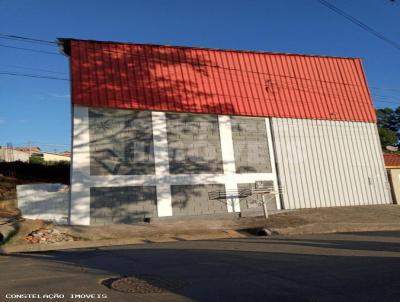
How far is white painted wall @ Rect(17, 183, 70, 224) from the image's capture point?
18578mm

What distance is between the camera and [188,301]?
216 inches

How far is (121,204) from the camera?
19.1 meters

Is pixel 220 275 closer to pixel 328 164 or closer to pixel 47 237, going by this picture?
pixel 47 237

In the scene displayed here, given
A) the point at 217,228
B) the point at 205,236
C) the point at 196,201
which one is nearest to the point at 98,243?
the point at 205,236

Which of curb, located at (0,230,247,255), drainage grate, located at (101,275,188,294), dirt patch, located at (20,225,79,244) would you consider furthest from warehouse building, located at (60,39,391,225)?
drainage grate, located at (101,275,188,294)

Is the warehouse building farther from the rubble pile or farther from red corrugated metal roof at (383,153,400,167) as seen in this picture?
red corrugated metal roof at (383,153,400,167)

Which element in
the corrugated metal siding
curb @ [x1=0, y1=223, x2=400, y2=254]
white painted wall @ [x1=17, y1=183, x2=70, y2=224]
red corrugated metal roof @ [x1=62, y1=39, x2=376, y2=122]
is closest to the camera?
curb @ [x1=0, y1=223, x2=400, y2=254]

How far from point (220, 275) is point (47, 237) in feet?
30.9

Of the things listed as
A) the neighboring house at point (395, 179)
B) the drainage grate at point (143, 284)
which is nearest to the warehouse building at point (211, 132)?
the neighboring house at point (395, 179)

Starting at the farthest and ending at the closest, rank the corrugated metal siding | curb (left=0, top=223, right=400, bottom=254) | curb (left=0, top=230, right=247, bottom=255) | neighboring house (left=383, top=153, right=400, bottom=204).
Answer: neighboring house (left=383, top=153, right=400, bottom=204), the corrugated metal siding, curb (left=0, top=223, right=400, bottom=254), curb (left=0, top=230, right=247, bottom=255)

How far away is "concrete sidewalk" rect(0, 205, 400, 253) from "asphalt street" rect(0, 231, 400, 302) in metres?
4.16

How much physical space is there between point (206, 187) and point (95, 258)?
11.4 m

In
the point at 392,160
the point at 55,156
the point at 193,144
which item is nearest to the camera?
the point at 193,144

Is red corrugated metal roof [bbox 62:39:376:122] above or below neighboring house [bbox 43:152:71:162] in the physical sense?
below
